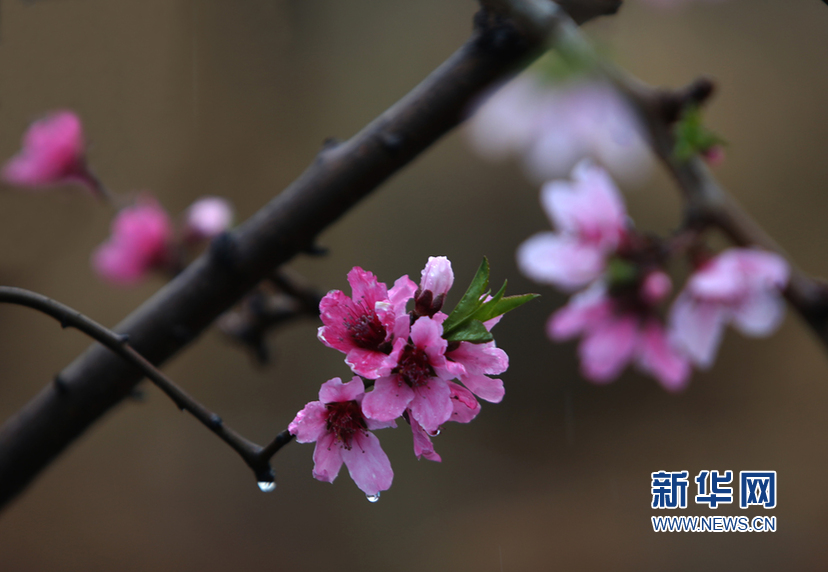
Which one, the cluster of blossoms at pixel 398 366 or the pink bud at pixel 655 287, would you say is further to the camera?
the pink bud at pixel 655 287

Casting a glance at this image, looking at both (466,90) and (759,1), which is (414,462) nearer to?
(466,90)

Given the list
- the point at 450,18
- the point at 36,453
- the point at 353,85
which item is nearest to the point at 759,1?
the point at 450,18

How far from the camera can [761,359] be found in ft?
3.09

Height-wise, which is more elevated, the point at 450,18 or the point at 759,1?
the point at 450,18

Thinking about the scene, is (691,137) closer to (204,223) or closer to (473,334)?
(473,334)

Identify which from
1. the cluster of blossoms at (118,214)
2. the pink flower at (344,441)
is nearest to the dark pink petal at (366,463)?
the pink flower at (344,441)

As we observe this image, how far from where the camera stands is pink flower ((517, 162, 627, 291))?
393mm

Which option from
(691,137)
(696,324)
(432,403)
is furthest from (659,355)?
(432,403)

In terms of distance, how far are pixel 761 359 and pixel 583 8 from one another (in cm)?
83

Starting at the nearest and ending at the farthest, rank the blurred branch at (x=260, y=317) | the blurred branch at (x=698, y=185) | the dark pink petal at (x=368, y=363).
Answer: the dark pink petal at (x=368, y=363), the blurred branch at (x=698, y=185), the blurred branch at (x=260, y=317)

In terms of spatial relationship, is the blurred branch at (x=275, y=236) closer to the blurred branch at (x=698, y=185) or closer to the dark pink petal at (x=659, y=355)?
the blurred branch at (x=698, y=185)

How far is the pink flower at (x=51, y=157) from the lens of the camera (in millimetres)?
508

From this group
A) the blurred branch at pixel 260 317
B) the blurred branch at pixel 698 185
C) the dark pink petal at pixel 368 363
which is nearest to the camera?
the dark pink petal at pixel 368 363

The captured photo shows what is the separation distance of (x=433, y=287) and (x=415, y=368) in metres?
0.03
